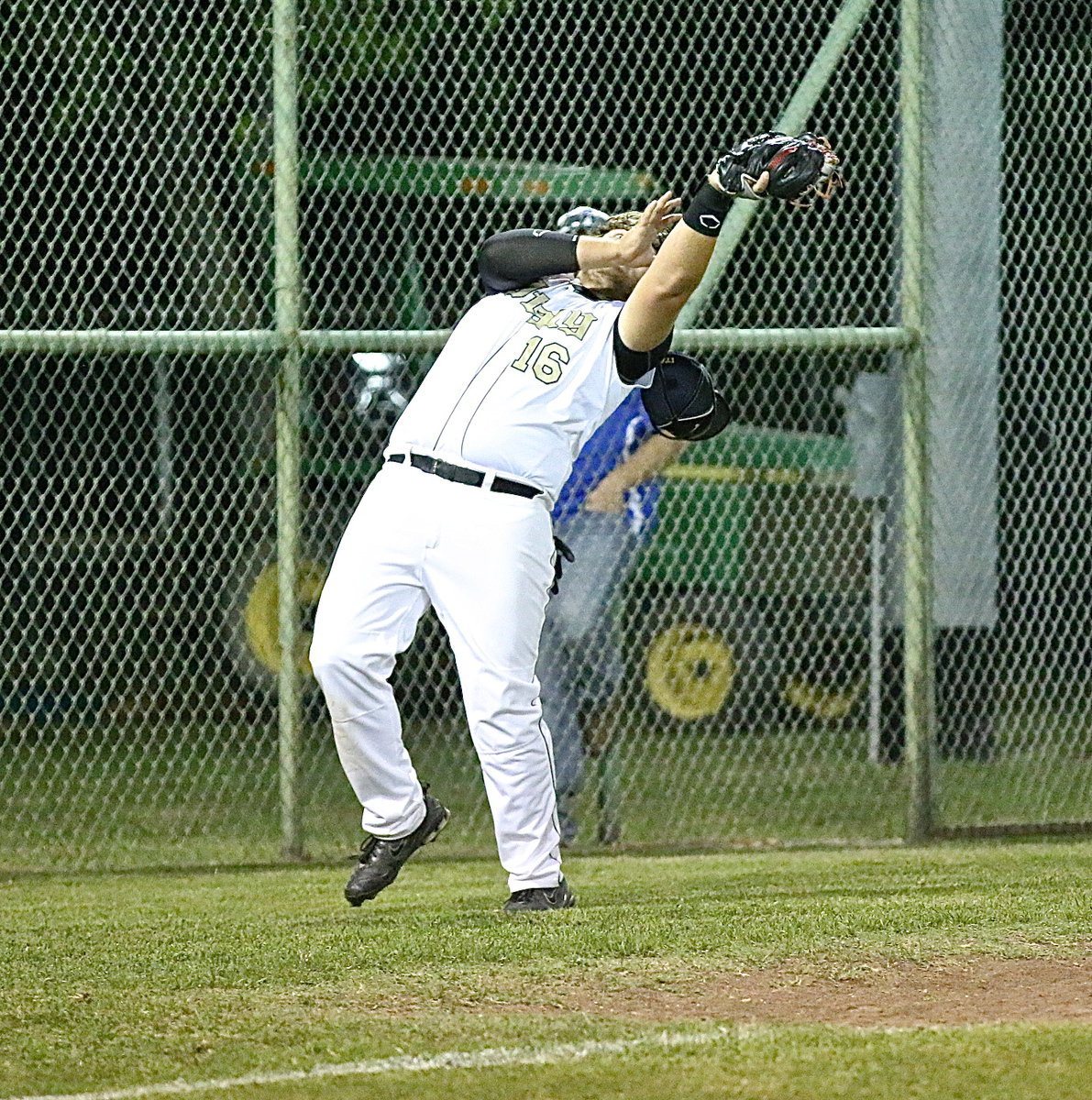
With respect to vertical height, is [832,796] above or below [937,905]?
below

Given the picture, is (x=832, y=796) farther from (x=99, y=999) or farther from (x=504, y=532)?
(x=99, y=999)

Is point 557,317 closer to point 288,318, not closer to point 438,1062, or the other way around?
point 288,318

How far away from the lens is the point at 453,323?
8273 mm

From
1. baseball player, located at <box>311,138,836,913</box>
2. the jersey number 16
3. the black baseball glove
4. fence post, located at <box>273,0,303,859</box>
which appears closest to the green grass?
baseball player, located at <box>311,138,836,913</box>

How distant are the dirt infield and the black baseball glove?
1925 mm

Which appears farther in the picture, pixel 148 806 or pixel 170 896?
pixel 148 806

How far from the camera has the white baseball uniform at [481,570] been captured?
16.9 feet

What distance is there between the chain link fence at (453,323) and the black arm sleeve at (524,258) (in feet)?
3.82

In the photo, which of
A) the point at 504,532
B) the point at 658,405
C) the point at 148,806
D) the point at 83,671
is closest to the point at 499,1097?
the point at 504,532

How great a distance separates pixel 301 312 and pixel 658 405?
5.99ft

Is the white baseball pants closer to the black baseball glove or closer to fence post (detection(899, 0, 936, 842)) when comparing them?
the black baseball glove

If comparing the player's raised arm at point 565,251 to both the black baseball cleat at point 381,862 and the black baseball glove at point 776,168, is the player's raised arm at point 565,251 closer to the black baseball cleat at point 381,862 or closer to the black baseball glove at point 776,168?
the black baseball glove at point 776,168

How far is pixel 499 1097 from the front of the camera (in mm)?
3273

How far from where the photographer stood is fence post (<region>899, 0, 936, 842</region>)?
7.04m
